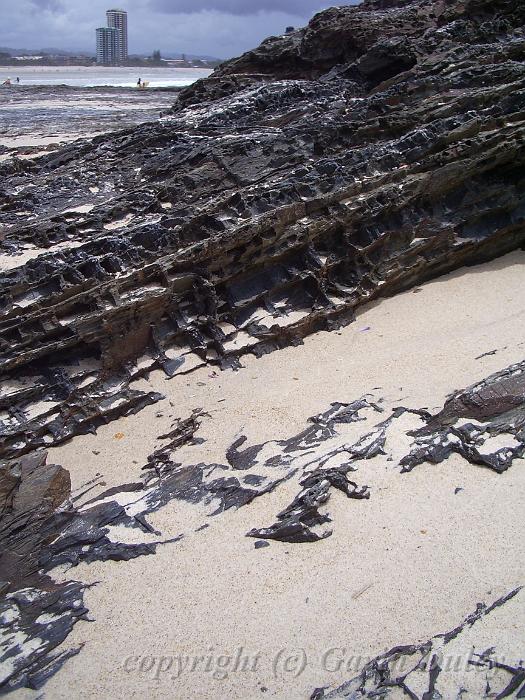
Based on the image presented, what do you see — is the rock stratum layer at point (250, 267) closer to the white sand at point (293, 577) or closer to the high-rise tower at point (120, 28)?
the white sand at point (293, 577)

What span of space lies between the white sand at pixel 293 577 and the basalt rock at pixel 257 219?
105cm

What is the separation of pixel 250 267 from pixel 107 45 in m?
112

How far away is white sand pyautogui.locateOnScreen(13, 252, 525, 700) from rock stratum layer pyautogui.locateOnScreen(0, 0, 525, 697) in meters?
0.13

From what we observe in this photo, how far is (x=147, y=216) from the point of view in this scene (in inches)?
318

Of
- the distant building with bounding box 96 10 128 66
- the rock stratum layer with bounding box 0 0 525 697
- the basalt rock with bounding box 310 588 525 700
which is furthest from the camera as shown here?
the distant building with bounding box 96 10 128 66

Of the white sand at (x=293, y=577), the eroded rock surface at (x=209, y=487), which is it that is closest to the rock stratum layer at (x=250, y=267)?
the eroded rock surface at (x=209, y=487)

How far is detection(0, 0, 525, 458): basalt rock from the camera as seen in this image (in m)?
6.55

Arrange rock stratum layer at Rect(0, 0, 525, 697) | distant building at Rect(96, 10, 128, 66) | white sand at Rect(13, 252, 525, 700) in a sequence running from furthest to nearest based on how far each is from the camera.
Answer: distant building at Rect(96, 10, 128, 66)
rock stratum layer at Rect(0, 0, 525, 697)
white sand at Rect(13, 252, 525, 700)

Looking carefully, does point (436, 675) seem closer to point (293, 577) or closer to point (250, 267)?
point (293, 577)

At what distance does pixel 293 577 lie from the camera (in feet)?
13.8

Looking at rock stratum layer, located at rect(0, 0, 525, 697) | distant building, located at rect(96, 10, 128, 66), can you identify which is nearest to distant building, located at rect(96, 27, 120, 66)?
distant building, located at rect(96, 10, 128, 66)

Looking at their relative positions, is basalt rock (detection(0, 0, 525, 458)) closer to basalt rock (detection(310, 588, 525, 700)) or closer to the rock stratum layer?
the rock stratum layer

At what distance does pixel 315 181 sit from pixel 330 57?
21.6 ft

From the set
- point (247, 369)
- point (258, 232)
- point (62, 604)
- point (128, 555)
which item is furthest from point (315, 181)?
point (62, 604)
